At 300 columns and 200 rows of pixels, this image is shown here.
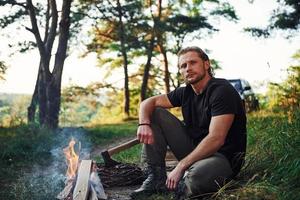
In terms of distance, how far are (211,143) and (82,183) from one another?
1544 millimetres

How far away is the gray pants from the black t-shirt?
0.11 meters

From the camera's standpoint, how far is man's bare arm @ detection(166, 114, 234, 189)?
3.75m

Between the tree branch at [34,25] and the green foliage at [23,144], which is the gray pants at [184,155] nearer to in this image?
the green foliage at [23,144]

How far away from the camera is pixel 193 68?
4.14m

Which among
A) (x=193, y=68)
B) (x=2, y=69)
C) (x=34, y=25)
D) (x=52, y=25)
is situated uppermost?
(x=52, y=25)

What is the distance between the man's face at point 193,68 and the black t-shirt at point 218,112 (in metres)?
0.13

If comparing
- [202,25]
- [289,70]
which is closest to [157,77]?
[202,25]

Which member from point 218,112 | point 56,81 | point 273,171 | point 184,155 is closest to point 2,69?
point 56,81

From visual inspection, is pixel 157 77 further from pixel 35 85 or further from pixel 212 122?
pixel 212 122

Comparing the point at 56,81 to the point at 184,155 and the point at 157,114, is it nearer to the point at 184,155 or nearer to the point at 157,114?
the point at 157,114

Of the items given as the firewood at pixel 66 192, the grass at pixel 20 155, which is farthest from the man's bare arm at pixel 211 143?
the grass at pixel 20 155

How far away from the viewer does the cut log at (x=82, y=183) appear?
14.1 feet

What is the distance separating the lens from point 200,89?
4219 mm

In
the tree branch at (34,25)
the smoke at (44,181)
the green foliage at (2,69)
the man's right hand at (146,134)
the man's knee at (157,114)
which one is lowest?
the smoke at (44,181)
